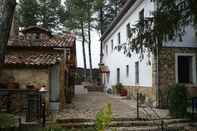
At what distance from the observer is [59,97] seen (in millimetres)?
16312

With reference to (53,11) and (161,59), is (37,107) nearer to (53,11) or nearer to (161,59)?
(161,59)

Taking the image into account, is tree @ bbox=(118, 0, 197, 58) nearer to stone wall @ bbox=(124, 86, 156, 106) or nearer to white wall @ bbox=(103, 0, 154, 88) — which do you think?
white wall @ bbox=(103, 0, 154, 88)

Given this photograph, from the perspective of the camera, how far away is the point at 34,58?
55.2 feet

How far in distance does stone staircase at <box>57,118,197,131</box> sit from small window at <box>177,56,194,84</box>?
508cm

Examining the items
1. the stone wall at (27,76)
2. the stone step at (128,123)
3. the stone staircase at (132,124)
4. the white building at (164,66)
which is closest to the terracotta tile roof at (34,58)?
the stone wall at (27,76)

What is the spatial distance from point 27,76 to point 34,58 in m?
1.15

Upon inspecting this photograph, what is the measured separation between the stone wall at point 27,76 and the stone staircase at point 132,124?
3.56 metres

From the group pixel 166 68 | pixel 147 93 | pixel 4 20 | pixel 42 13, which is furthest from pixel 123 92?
pixel 42 13

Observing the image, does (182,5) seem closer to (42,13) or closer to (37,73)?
(37,73)

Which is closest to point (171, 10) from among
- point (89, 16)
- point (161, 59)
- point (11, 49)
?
point (161, 59)

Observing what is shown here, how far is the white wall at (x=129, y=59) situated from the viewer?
745 inches

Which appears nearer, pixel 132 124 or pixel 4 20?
pixel 4 20

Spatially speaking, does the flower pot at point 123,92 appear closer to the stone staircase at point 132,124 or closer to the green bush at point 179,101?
the green bush at point 179,101

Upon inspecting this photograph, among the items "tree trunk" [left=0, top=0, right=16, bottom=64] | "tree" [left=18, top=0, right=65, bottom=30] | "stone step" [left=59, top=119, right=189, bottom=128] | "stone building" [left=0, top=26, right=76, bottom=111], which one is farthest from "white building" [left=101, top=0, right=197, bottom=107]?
"tree" [left=18, top=0, right=65, bottom=30]
